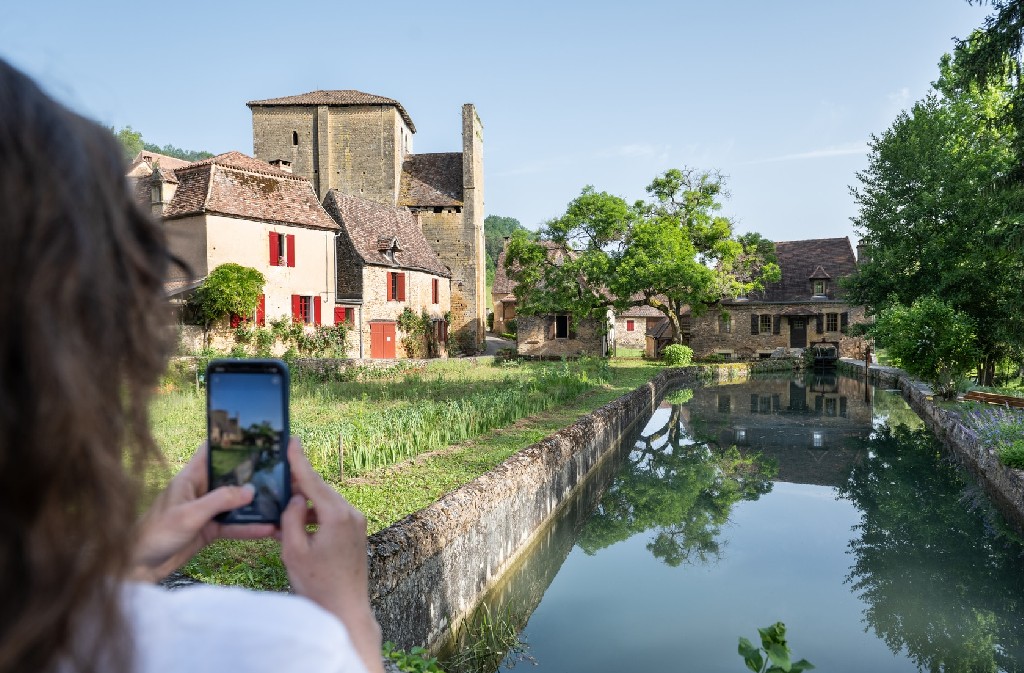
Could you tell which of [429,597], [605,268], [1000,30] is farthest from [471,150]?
[429,597]

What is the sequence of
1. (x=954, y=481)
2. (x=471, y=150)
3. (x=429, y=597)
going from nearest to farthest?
(x=429, y=597) → (x=954, y=481) → (x=471, y=150)

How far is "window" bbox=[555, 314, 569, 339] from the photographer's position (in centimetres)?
3725

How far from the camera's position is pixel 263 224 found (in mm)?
25750

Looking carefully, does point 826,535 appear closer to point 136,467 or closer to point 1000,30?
point 1000,30

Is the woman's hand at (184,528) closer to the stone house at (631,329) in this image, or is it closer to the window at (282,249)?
the window at (282,249)

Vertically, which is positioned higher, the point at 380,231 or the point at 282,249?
the point at 380,231

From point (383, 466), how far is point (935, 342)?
16.8m

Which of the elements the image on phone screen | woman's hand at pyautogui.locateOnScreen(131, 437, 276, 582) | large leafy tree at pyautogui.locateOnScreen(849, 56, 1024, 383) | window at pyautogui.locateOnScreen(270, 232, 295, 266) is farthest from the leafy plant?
window at pyautogui.locateOnScreen(270, 232, 295, 266)

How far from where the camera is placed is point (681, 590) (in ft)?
26.5

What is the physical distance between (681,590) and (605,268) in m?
23.5

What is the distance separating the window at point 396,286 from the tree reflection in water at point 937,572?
22.5m

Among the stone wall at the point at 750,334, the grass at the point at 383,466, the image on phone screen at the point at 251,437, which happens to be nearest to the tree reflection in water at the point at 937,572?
the grass at the point at 383,466

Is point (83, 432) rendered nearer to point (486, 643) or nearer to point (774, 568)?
point (486, 643)

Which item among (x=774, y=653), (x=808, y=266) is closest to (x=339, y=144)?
(x=808, y=266)
